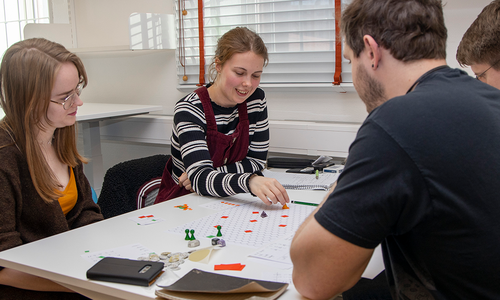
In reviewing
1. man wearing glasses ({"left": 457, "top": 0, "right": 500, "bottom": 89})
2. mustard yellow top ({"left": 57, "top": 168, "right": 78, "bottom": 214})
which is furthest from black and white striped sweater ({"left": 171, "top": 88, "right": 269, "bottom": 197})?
man wearing glasses ({"left": 457, "top": 0, "right": 500, "bottom": 89})

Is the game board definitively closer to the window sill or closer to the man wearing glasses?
the man wearing glasses

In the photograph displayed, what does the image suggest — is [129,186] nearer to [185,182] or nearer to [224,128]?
[185,182]

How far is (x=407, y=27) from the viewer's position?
0.87 m

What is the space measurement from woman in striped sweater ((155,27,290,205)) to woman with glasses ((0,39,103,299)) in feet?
1.74

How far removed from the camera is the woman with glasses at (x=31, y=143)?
119 centimetres

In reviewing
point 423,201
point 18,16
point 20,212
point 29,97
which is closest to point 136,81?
point 18,16

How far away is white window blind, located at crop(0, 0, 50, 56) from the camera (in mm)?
3725

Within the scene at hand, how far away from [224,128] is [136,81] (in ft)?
5.03

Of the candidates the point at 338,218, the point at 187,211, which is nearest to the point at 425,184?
the point at 338,218

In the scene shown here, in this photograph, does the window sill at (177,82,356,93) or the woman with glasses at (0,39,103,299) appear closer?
the woman with glasses at (0,39,103,299)

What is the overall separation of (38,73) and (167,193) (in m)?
0.84

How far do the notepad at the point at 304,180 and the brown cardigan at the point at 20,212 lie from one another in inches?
36.2

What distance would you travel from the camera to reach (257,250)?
1132mm

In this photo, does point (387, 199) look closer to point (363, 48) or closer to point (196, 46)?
point (363, 48)
